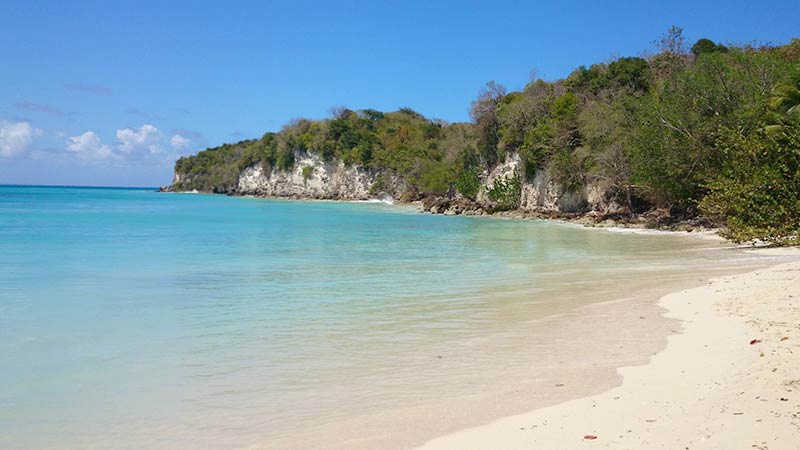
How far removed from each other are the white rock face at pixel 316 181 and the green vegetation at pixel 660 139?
13744 mm

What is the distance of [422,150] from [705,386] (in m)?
73.6

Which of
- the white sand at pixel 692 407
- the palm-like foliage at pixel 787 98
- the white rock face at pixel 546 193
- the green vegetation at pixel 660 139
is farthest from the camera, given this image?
the white rock face at pixel 546 193

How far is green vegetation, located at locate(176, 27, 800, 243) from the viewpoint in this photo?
17125 millimetres

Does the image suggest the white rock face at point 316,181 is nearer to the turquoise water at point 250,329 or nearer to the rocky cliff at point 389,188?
the rocky cliff at point 389,188

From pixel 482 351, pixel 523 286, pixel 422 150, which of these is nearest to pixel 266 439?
pixel 482 351

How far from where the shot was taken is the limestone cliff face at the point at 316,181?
92438mm

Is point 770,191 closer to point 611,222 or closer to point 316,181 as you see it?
point 611,222

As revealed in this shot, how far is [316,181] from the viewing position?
9919 centimetres

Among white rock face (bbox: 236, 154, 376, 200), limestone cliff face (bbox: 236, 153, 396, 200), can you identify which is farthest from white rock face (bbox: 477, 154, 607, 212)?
white rock face (bbox: 236, 154, 376, 200)

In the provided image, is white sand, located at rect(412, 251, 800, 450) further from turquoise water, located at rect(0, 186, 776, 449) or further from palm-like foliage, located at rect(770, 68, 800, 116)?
palm-like foliage, located at rect(770, 68, 800, 116)

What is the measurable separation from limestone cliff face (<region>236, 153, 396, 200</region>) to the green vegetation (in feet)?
43.8

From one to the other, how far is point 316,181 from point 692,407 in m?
95.8

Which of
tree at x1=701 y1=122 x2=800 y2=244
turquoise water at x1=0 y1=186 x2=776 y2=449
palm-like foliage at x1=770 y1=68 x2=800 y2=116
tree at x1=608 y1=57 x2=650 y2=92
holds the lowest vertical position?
turquoise water at x1=0 y1=186 x2=776 y2=449

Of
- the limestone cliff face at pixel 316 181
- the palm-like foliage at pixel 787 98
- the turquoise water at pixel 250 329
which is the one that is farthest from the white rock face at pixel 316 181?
the palm-like foliage at pixel 787 98
